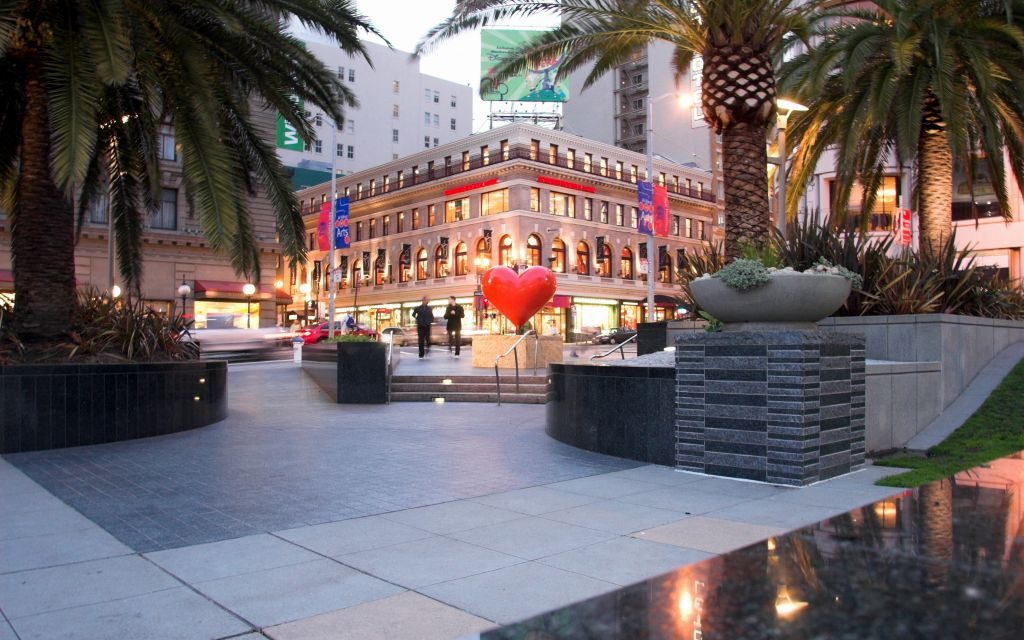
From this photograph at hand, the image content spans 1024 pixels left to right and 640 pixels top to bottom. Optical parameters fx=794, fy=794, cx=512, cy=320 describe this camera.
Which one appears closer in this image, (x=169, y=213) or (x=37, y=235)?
(x=37, y=235)

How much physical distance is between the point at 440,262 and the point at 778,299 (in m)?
61.9

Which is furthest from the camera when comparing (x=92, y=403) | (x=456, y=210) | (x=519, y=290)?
(x=456, y=210)

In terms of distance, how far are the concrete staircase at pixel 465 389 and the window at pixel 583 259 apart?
4892 centimetres

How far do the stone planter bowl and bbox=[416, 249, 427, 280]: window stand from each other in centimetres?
6292

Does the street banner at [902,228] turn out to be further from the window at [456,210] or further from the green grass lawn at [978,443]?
the window at [456,210]

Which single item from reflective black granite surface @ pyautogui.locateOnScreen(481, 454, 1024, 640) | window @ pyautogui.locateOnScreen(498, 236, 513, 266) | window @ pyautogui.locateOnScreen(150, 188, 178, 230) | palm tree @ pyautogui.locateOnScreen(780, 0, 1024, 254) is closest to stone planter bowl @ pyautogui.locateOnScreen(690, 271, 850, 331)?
reflective black granite surface @ pyautogui.locateOnScreen(481, 454, 1024, 640)

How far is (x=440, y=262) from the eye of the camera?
227ft

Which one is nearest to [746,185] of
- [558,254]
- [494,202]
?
[494,202]

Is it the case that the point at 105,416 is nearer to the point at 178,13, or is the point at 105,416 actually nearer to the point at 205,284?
the point at 178,13

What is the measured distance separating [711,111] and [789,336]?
259 inches

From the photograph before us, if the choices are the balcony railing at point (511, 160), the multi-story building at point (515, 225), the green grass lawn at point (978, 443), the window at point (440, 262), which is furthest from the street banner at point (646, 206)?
the window at point (440, 262)

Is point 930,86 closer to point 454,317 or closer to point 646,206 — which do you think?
point 454,317

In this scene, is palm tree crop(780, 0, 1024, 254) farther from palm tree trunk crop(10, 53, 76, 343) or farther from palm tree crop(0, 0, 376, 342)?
palm tree trunk crop(10, 53, 76, 343)

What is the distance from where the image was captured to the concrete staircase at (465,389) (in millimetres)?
17328
